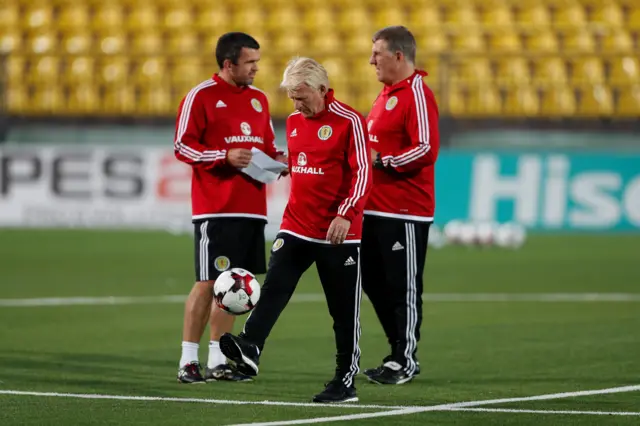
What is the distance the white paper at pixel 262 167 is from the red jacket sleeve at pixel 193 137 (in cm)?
18

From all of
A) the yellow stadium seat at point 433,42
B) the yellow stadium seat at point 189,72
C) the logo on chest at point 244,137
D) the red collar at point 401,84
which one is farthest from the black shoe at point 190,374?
the yellow stadium seat at point 433,42

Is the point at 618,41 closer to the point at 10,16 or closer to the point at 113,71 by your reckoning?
the point at 113,71

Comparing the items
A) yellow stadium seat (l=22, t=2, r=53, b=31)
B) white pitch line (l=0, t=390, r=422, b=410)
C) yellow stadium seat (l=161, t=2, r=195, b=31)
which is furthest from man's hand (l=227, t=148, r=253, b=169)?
yellow stadium seat (l=22, t=2, r=53, b=31)

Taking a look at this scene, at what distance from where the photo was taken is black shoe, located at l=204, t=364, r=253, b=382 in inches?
326

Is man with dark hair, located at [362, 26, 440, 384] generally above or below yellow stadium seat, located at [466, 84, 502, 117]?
below

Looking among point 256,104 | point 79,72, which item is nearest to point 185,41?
point 79,72

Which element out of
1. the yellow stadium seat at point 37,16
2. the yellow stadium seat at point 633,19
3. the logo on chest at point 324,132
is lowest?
the logo on chest at point 324,132

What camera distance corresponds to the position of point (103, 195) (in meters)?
21.3

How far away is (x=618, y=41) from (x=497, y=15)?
2.38 meters

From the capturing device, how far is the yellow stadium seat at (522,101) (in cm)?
2344

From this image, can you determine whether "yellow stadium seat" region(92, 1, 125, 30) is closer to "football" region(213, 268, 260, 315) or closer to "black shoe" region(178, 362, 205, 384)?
"black shoe" region(178, 362, 205, 384)

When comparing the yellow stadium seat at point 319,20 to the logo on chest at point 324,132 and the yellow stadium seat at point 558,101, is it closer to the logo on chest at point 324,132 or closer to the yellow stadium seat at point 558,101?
the yellow stadium seat at point 558,101

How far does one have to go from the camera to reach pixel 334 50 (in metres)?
24.7

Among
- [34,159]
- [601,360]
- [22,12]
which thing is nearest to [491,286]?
[601,360]
